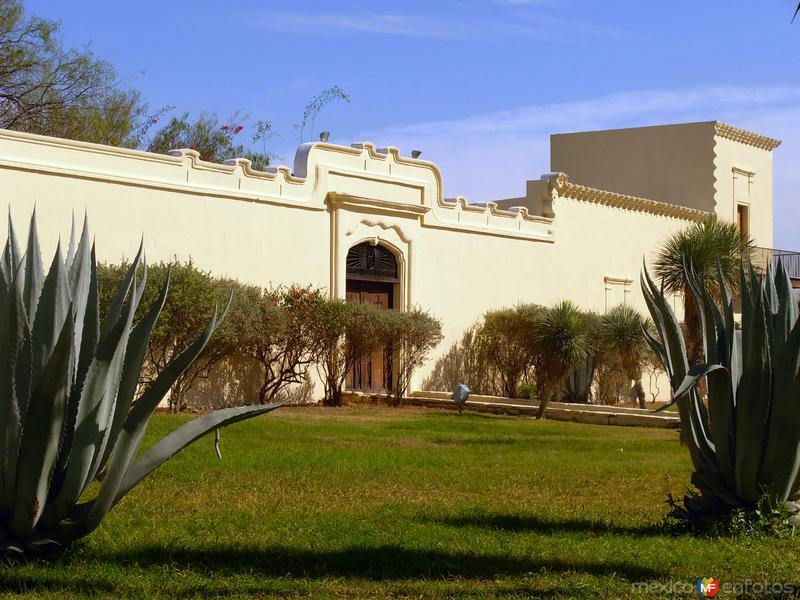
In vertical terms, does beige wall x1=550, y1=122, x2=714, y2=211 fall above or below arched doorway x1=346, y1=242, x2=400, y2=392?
above

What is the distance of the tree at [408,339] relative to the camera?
22.4m

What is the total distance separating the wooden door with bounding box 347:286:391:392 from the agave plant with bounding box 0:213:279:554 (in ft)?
55.5

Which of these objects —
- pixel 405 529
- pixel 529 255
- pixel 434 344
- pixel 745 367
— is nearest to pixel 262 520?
pixel 405 529

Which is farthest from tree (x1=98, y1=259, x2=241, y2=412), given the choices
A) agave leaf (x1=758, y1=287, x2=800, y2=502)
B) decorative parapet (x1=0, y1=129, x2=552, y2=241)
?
agave leaf (x1=758, y1=287, x2=800, y2=502)

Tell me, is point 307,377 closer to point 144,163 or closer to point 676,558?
point 144,163

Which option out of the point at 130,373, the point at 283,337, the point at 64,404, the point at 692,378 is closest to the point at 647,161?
the point at 283,337

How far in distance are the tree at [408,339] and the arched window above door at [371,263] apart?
98 centimetres

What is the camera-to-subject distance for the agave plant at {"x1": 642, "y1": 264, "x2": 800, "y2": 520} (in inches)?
278

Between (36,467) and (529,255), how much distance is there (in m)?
22.0

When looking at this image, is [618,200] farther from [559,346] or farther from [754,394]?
[754,394]

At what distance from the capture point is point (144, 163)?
63.0ft

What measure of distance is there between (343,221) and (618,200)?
9701 millimetres

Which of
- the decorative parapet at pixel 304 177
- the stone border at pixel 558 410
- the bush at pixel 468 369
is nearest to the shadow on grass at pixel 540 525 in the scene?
the decorative parapet at pixel 304 177

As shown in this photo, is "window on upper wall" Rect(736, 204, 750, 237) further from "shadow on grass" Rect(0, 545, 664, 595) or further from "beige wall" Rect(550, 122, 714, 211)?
Result: "shadow on grass" Rect(0, 545, 664, 595)
